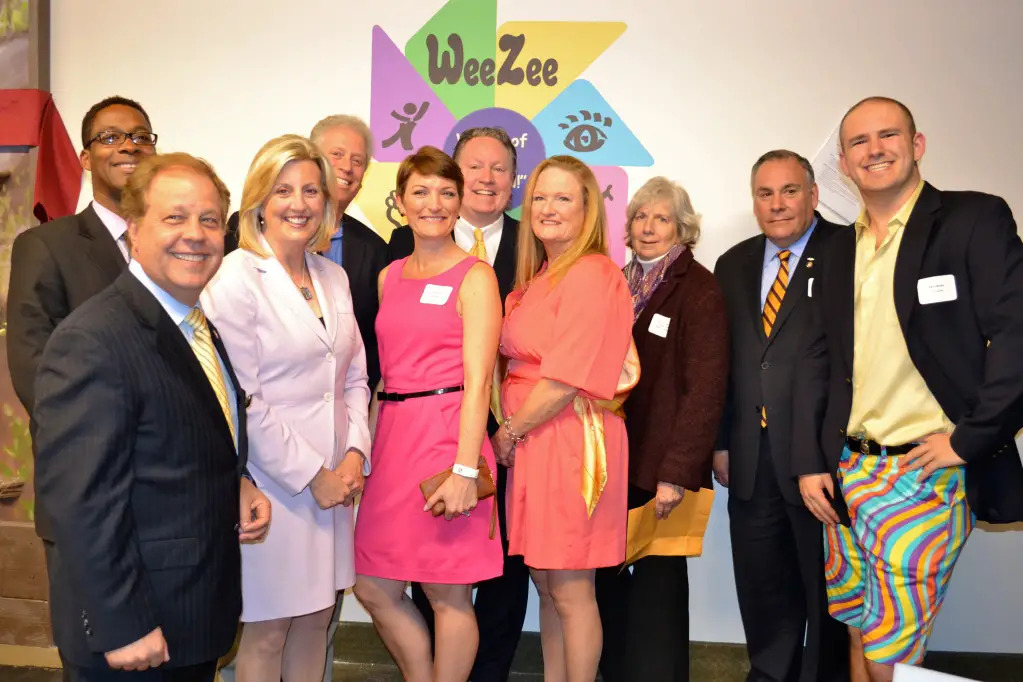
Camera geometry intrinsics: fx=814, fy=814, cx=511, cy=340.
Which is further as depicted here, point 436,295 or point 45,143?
point 45,143

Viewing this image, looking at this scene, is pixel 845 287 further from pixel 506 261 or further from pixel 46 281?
pixel 46 281

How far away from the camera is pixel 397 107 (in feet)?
12.1

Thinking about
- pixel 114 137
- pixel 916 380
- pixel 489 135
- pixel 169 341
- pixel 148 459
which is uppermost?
pixel 489 135

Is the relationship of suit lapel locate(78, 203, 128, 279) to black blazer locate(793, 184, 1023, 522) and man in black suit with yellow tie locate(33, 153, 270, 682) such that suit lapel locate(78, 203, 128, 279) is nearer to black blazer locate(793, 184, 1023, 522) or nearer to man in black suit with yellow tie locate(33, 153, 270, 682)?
man in black suit with yellow tie locate(33, 153, 270, 682)

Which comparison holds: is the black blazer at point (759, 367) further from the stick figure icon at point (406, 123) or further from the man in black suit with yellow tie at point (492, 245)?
the stick figure icon at point (406, 123)

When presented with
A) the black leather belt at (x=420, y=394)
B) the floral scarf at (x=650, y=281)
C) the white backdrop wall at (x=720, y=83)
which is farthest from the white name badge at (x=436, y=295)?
the white backdrop wall at (x=720, y=83)

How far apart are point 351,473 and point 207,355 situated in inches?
28.3

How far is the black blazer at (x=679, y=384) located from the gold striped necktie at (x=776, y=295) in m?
0.23

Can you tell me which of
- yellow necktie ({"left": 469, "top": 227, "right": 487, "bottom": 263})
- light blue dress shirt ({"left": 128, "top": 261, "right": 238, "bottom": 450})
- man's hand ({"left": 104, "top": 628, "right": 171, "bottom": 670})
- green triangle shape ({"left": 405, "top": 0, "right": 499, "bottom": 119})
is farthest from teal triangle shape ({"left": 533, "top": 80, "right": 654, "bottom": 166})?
man's hand ({"left": 104, "top": 628, "right": 171, "bottom": 670})

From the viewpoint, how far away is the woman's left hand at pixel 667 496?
269cm

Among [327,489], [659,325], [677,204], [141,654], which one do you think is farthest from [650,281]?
[141,654]

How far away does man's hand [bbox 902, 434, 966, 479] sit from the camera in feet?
7.40

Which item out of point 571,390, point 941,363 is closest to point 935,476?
point 941,363

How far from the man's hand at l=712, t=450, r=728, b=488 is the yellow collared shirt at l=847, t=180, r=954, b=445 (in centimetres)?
61
